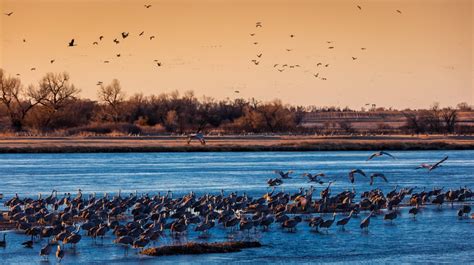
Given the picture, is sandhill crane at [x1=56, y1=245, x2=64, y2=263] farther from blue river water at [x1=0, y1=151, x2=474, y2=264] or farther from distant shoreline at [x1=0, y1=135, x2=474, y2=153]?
distant shoreline at [x1=0, y1=135, x2=474, y2=153]

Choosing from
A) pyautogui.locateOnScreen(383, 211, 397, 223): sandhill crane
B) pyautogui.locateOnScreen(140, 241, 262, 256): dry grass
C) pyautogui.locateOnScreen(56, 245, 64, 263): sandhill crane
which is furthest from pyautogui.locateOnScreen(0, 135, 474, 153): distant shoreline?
pyautogui.locateOnScreen(56, 245, 64, 263): sandhill crane

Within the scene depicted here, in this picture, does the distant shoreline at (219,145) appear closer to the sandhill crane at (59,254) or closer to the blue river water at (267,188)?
the blue river water at (267,188)

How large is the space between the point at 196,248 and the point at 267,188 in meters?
15.0

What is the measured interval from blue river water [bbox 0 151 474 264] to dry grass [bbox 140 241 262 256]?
33 centimetres

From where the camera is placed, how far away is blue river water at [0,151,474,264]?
19797mm

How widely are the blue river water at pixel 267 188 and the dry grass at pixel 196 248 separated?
A: 1.09 feet

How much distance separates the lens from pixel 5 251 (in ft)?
66.2

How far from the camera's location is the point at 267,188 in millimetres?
35219

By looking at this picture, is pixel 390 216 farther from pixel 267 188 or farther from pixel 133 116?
pixel 133 116

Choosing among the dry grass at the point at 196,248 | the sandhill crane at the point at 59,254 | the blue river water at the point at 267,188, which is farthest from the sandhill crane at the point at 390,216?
the sandhill crane at the point at 59,254

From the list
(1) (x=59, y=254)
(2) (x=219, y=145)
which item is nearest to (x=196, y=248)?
(1) (x=59, y=254)

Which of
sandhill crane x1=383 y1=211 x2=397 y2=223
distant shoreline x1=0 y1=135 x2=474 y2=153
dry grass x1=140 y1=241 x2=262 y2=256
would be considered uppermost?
distant shoreline x1=0 y1=135 x2=474 y2=153

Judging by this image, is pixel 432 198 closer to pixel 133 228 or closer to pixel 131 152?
pixel 133 228

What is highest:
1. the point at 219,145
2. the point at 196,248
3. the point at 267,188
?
the point at 219,145
